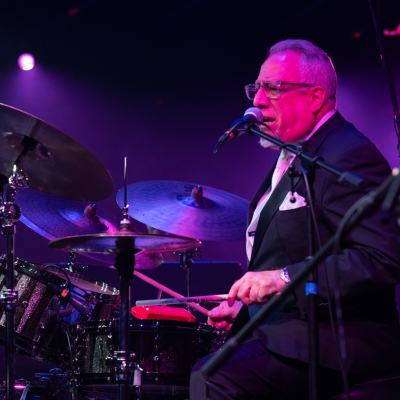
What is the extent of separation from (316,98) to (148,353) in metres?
1.59

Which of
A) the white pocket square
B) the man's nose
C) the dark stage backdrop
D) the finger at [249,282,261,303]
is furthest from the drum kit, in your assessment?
the dark stage backdrop

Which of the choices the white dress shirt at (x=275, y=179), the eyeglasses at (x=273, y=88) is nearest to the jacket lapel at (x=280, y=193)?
the white dress shirt at (x=275, y=179)

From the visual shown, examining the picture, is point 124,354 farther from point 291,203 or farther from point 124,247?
point 291,203

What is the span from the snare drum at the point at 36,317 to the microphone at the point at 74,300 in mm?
36

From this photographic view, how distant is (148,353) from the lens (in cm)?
276

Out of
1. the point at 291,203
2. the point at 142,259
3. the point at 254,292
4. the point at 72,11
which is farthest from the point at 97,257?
the point at 72,11

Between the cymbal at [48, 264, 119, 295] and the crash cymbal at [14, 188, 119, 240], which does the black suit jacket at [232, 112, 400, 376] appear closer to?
the crash cymbal at [14, 188, 119, 240]

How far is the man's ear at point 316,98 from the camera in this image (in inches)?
80.9

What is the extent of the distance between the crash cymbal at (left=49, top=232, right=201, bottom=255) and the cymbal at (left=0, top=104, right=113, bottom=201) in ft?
1.44

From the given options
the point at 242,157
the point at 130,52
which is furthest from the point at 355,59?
the point at 130,52

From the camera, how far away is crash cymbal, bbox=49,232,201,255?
1864 mm

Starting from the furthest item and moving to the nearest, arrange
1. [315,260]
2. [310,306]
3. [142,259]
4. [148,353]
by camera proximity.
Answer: [142,259] < [148,353] < [310,306] < [315,260]

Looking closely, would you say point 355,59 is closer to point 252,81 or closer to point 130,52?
point 252,81

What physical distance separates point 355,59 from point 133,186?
299cm
